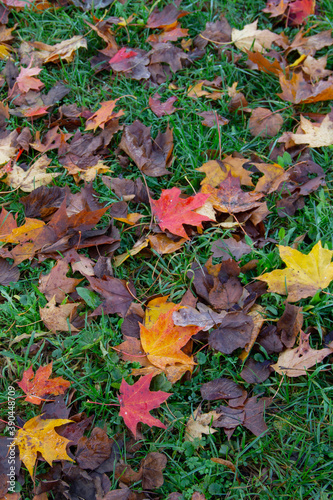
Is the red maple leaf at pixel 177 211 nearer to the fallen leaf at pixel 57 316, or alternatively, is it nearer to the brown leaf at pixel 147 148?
the brown leaf at pixel 147 148

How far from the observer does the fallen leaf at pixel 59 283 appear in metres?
1.91

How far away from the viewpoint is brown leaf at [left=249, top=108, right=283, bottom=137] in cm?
242

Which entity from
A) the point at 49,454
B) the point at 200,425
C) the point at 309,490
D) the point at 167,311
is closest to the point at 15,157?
the point at 167,311

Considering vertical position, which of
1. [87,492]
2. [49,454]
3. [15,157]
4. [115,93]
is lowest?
[87,492]

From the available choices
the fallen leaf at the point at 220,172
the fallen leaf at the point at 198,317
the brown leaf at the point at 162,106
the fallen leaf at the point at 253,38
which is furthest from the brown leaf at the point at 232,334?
the fallen leaf at the point at 253,38

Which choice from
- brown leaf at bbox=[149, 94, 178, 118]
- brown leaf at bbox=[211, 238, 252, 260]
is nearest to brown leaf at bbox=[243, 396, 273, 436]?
brown leaf at bbox=[211, 238, 252, 260]

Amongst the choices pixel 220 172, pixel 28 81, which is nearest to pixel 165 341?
pixel 220 172

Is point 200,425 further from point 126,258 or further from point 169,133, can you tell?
point 169,133

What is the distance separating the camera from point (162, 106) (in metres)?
2.53

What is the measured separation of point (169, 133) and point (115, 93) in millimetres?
585

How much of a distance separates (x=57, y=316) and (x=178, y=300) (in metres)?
0.59

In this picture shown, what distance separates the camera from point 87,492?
148 centimetres

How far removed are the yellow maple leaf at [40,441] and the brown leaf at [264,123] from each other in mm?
1950

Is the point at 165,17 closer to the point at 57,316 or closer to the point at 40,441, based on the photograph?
Answer: the point at 57,316
